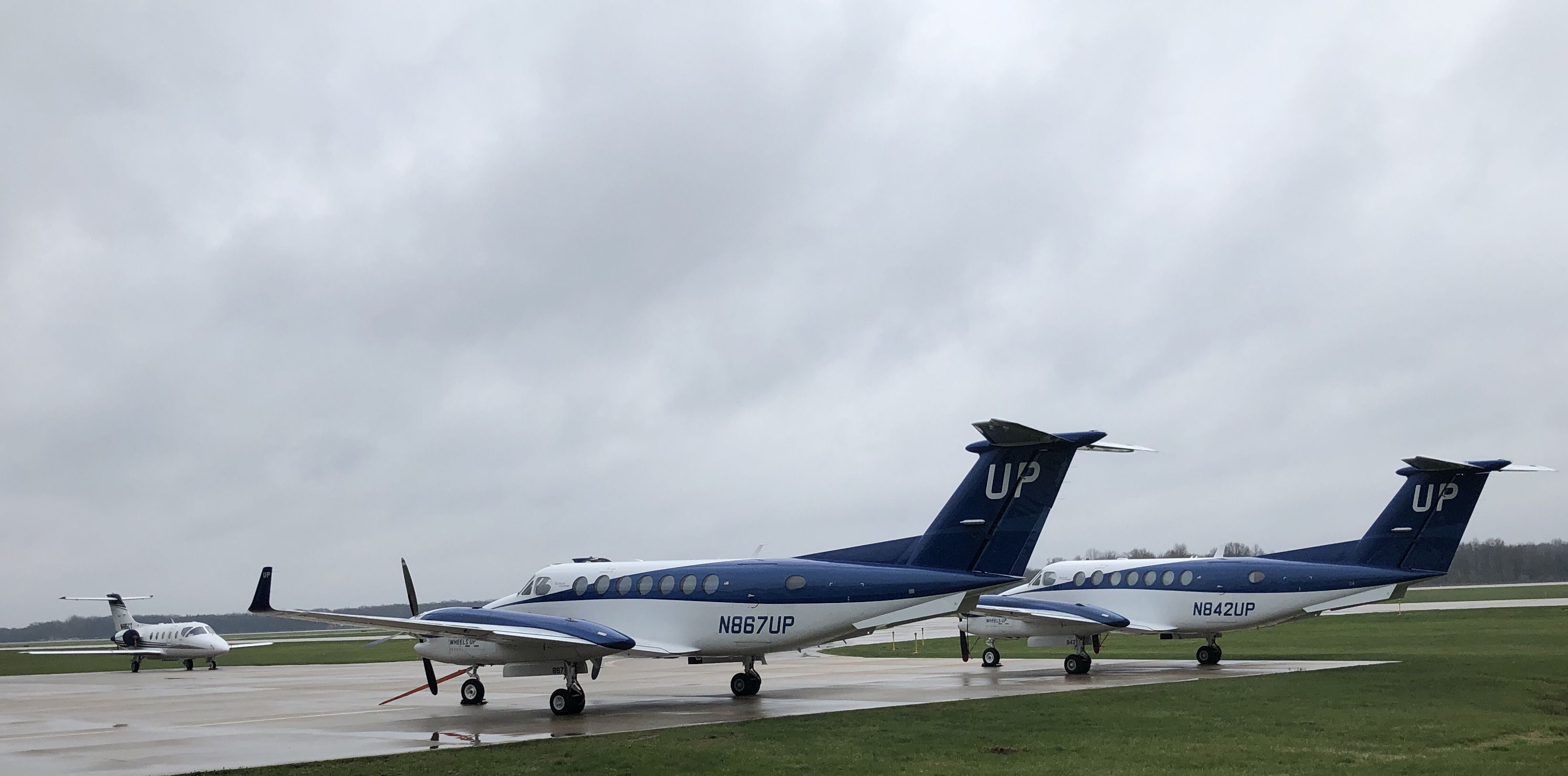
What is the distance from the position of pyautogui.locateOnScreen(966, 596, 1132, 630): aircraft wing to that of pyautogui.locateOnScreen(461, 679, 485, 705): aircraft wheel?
11.4m

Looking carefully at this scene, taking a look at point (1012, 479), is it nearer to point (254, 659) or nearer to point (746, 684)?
point (746, 684)

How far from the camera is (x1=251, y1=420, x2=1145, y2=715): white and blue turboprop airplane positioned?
21344 mm

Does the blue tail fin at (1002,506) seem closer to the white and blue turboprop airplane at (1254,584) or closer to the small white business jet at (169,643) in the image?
the white and blue turboprop airplane at (1254,584)

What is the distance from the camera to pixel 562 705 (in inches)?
840

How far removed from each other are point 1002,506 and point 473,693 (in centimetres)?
1087

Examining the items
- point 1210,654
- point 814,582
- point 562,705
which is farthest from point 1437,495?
point 562,705

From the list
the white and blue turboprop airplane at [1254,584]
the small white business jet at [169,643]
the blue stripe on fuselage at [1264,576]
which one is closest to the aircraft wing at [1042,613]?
the white and blue turboprop airplane at [1254,584]

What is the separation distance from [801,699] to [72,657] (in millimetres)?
60995

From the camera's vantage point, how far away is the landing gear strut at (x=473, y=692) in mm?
23516

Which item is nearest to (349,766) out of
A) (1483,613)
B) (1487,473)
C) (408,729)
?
(408,729)

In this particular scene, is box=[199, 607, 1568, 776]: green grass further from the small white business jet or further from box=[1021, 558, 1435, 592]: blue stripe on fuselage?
the small white business jet

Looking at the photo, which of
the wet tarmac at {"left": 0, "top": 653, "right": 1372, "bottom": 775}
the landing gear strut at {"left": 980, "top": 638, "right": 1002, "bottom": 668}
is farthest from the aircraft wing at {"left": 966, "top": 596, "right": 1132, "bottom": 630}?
the landing gear strut at {"left": 980, "top": 638, "right": 1002, "bottom": 668}

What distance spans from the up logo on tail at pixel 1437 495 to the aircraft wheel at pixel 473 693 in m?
21.8

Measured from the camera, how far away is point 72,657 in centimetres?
6794
